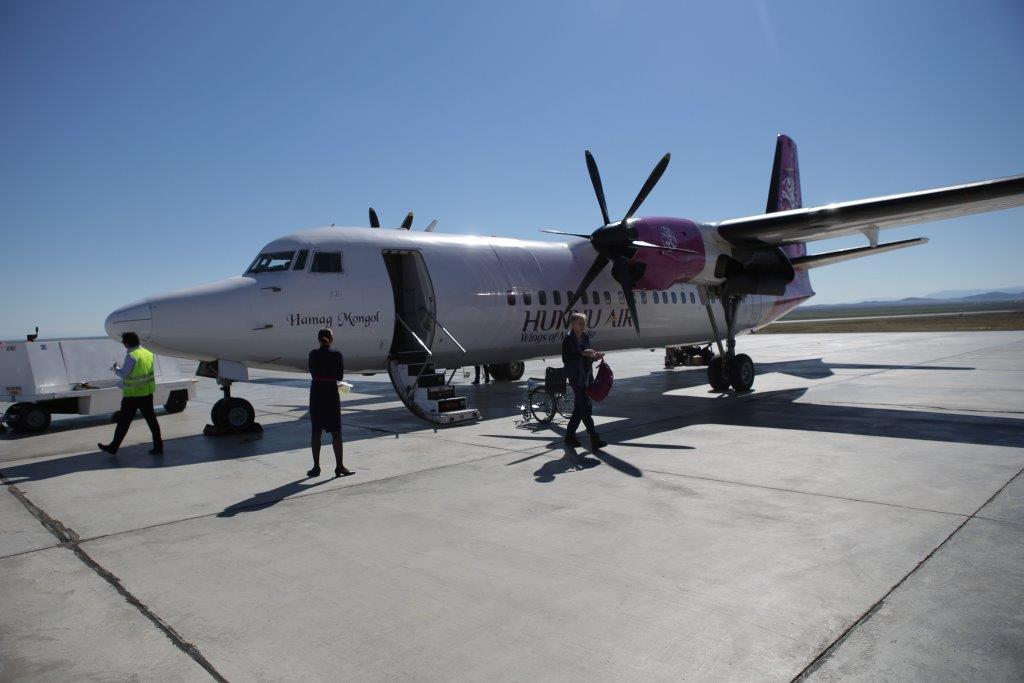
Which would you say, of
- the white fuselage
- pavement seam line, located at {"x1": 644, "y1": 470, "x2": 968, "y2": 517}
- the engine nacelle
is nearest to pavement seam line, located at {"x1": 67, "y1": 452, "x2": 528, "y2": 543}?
pavement seam line, located at {"x1": 644, "y1": 470, "x2": 968, "y2": 517}

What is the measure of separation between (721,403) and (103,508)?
10540 mm

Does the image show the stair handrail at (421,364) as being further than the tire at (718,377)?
No

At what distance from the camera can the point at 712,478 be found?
268 inches

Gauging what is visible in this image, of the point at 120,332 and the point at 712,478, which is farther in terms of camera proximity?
the point at 120,332

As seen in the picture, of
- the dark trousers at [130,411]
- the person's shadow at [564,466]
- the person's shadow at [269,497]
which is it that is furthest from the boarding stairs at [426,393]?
the person's shadow at [269,497]

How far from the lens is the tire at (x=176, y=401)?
565 inches

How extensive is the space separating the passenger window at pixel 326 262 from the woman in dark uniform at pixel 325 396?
390 centimetres

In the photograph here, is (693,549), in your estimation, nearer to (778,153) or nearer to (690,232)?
(690,232)

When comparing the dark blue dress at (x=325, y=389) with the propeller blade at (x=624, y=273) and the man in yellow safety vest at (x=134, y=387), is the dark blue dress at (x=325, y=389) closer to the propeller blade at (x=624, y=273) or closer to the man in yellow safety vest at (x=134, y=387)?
the man in yellow safety vest at (x=134, y=387)

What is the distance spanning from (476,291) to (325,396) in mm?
5941

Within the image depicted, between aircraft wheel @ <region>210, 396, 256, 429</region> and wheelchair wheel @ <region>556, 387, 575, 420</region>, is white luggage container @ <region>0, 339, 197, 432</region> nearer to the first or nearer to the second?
aircraft wheel @ <region>210, 396, 256, 429</region>

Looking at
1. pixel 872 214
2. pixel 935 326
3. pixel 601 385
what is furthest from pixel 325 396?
pixel 935 326

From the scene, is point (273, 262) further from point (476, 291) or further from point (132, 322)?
point (476, 291)

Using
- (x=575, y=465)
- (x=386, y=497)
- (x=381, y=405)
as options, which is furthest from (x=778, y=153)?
(x=386, y=497)
